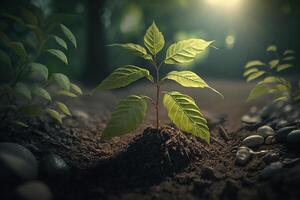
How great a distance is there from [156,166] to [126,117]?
44 centimetres

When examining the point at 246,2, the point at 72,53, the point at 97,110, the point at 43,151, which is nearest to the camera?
the point at 43,151

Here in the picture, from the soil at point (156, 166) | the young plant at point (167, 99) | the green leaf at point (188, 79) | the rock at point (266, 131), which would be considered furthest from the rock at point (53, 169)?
the rock at point (266, 131)

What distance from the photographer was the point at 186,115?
273 centimetres

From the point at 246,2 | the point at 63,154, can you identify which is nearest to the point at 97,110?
the point at 63,154

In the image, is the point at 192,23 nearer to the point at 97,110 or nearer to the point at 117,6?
the point at 117,6

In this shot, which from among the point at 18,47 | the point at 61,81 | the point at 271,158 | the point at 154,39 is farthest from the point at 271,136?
the point at 18,47

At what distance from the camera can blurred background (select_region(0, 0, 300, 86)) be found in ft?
30.5

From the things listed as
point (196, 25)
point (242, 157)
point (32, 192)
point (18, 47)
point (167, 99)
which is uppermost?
point (196, 25)

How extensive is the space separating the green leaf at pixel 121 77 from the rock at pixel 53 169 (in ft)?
2.09

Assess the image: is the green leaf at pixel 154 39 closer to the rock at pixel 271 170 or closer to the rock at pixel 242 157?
the rock at pixel 242 157

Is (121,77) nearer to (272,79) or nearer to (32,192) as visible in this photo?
(32,192)

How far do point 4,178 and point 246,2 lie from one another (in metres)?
10.8

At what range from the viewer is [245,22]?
41.2ft

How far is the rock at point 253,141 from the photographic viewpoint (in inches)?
123
